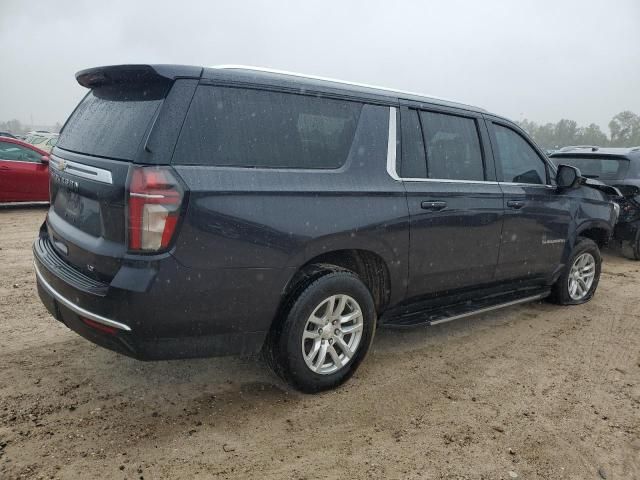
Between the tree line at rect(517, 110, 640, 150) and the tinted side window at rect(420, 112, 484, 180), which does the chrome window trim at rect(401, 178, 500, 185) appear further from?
the tree line at rect(517, 110, 640, 150)

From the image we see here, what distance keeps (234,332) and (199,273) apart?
0.41 m

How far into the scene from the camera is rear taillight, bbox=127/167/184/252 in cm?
245

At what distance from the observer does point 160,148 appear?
2494 mm

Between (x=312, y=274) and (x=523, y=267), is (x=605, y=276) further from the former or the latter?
(x=312, y=274)

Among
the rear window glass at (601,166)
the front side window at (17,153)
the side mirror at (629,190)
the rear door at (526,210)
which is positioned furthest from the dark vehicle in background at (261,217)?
the front side window at (17,153)

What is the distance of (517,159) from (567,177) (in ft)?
1.88

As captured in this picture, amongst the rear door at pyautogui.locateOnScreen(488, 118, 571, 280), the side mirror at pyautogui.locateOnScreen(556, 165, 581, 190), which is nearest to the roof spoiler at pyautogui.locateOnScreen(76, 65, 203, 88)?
the rear door at pyautogui.locateOnScreen(488, 118, 571, 280)

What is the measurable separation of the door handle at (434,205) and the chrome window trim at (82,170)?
6.45 ft

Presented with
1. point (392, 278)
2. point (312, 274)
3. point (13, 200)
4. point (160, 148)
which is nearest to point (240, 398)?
point (312, 274)

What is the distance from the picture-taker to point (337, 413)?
9.91 feet

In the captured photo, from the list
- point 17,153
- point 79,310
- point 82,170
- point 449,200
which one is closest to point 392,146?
point 449,200

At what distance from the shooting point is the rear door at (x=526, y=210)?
167 inches

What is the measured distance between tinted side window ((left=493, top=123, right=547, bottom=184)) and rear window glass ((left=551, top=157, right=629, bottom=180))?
12.3ft

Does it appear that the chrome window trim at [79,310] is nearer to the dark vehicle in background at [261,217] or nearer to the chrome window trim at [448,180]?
the dark vehicle in background at [261,217]
